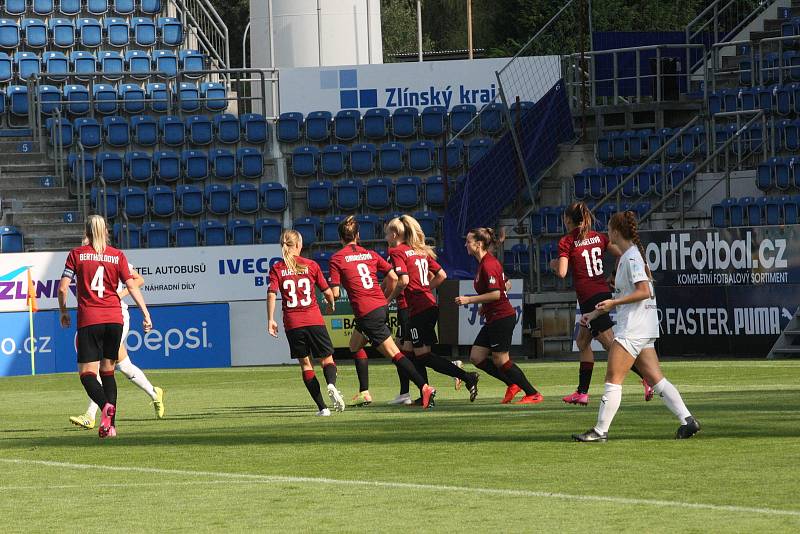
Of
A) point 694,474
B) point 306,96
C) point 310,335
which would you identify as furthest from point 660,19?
point 694,474

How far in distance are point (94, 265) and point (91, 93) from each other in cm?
2072

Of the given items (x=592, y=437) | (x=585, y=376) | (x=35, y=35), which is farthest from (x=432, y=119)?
(x=592, y=437)

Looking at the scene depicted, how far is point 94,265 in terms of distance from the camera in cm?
1350

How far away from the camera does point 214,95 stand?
3562 centimetres

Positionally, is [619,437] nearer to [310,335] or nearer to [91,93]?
[310,335]

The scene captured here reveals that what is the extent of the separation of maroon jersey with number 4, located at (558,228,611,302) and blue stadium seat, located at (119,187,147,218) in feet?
58.2

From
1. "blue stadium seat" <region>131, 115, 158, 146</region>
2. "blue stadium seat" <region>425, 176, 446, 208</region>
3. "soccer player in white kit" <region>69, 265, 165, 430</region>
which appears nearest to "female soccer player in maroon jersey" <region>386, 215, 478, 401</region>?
"soccer player in white kit" <region>69, 265, 165, 430</region>

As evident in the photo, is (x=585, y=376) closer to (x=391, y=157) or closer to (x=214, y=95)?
(x=391, y=157)

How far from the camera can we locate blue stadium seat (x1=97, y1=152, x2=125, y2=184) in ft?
105

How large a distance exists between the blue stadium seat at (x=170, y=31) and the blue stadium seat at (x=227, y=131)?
16.3 ft

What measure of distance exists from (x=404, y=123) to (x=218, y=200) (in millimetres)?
4874

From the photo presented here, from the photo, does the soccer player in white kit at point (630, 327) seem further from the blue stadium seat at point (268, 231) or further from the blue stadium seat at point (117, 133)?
the blue stadium seat at point (117, 133)

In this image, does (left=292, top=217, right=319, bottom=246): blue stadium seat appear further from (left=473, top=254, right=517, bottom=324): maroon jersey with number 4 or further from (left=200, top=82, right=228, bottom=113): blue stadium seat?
(left=473, top=254, right=517, bottom=324): maroon jersey with number 4

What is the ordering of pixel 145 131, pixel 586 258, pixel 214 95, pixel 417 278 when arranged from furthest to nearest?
pixel 214 95 → pixel 145 131 → pixel 417 278 → pixel 586 258
